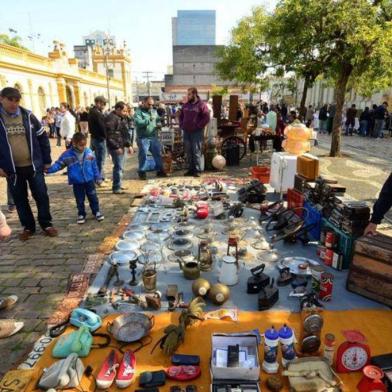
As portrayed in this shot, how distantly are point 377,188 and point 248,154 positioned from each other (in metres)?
5.39

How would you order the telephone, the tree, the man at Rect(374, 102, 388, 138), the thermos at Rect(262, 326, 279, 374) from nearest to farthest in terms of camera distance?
the thermos at Rect(262, 326, 279, 374), the telephone, the man at Rect(374, 102, 388, 138), the tree

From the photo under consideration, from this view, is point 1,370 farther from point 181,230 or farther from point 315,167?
point 315,167

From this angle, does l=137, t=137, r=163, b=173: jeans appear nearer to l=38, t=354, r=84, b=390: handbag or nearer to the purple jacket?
the purple jacket

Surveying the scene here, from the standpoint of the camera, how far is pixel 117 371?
2.43 meters

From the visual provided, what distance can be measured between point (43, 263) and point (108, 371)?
8.07 ft

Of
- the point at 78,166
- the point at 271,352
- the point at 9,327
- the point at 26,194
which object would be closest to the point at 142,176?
the point at 78,166

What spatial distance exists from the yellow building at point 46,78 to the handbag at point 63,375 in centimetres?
2705

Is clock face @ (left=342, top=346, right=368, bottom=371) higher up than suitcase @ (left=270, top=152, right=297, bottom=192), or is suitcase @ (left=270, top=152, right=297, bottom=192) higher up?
suitcase @ (left=270, top=152, right=297, bottom=192)

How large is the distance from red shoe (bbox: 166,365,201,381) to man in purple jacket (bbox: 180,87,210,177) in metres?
6.71

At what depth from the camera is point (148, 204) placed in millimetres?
6605

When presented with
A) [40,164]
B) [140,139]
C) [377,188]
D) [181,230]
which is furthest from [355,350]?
[140,139]

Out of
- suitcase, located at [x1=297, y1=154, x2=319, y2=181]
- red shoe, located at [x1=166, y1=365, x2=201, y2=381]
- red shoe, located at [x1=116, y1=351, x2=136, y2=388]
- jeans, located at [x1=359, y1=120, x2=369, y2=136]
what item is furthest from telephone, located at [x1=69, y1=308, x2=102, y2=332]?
jeans, located at [x1=359, y1=120, x2=369, y2=136]

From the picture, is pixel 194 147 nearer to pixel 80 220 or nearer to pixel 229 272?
pixel 80 220

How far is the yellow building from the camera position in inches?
1013
